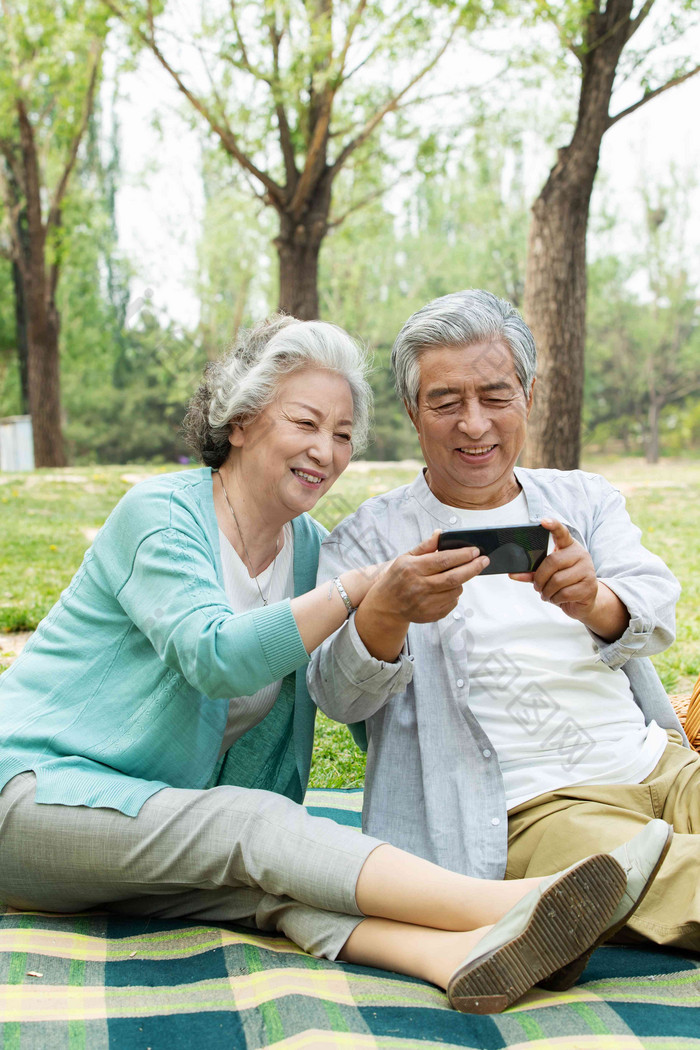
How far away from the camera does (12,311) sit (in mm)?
27109

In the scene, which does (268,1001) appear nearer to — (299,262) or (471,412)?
(471,412)

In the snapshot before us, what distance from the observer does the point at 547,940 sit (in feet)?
6.26

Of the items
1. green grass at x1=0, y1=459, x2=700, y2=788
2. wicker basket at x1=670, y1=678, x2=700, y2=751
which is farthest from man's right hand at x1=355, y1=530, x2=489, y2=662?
green grass at x1=0, y1=459, x2=700, y2=788

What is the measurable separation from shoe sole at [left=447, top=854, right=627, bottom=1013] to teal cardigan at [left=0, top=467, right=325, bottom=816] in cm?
76

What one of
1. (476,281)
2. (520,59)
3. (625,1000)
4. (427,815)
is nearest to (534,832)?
(427,815)

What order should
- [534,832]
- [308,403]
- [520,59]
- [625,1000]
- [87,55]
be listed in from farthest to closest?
[87,55], [520,59], [308,403], [534,832], [625,1000]

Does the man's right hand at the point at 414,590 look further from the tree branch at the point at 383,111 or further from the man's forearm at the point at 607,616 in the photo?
the tree branch at the point at 383,111

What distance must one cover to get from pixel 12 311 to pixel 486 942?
27.8 m

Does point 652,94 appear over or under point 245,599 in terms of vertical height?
over

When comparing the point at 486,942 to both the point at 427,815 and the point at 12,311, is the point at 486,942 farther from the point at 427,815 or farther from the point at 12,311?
the point at 12,311

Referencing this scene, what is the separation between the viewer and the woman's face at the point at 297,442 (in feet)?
8.55

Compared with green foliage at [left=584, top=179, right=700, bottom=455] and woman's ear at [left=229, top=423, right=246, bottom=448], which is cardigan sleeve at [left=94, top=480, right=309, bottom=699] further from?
green foliage at [left=584, top=179, right=700, bottom=455]

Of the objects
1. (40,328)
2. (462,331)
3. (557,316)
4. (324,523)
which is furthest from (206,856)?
(40,328)

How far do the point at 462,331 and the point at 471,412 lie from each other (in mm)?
216
